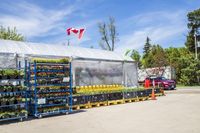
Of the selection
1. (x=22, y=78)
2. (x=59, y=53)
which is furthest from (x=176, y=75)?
(x=22, y=78)

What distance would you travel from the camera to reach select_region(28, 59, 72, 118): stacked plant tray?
14205 millimetres

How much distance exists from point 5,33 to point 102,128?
4311 centimetres

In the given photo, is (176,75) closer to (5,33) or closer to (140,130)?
(5,33)

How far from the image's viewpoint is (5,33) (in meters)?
50.1

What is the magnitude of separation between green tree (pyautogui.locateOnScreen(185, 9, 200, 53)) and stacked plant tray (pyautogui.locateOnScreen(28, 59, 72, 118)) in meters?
46.8

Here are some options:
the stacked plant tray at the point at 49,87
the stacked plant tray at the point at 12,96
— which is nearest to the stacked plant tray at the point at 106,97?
the stacked plant tray at the point at 49,87

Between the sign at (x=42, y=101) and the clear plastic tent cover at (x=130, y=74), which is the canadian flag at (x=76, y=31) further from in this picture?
the sign at (x=42, y=101)

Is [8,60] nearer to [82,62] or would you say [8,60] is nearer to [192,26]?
[82,62]

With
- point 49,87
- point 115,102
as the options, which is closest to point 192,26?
point 115,102

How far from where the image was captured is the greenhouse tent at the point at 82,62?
22583 millimetres

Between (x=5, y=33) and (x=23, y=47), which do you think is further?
(x=5, y=33)

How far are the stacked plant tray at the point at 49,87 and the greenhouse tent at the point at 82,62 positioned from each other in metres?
7.62

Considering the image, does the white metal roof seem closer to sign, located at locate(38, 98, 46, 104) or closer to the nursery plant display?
the nursery plant display

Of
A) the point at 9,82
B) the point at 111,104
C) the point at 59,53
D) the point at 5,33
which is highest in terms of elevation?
the point at 5,33
